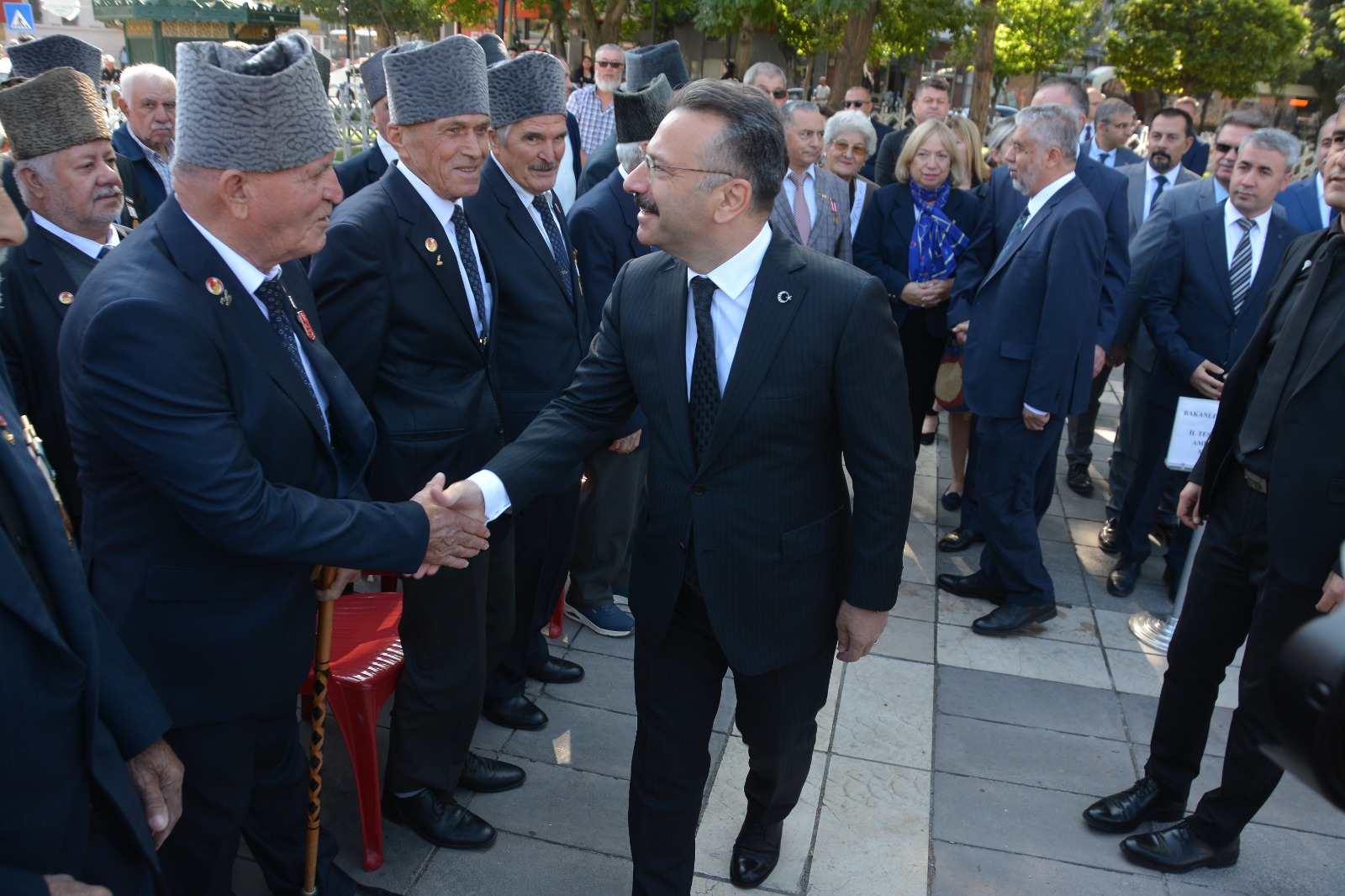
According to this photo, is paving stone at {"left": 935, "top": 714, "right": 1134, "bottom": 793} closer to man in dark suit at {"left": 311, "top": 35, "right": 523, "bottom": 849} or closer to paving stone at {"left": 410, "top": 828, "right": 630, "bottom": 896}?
paving stone at {"left": 410, "top": 828, "right": 630, "bottom": 896}

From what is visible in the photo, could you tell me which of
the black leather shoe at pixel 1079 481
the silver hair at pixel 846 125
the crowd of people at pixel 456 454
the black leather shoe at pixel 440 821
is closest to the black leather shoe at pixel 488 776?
the crowd of people at pixel 456 454

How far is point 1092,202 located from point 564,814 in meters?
3.23

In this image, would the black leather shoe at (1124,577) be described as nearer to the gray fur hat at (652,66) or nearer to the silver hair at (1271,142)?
the silver hair at (1271,142)

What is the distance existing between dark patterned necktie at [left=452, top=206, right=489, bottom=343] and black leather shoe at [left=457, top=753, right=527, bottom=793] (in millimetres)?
1394

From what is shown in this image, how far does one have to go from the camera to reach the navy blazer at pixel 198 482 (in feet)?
6.25

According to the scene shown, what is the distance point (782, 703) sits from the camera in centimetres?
263

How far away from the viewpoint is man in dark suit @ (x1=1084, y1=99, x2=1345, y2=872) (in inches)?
103

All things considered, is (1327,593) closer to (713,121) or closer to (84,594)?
(713,121)

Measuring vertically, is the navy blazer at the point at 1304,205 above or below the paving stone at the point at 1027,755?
above

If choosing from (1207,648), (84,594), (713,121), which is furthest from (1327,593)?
(84,594)

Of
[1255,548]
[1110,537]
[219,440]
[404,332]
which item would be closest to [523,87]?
[404,332]

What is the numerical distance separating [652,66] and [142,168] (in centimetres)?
Answer: 257

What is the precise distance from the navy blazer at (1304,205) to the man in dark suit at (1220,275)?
2.79 ft

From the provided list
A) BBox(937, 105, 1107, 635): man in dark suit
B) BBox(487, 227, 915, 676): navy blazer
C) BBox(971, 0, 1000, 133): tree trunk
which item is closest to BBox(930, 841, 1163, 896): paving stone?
BBox(487, 227, 915, 676): navy blazer
